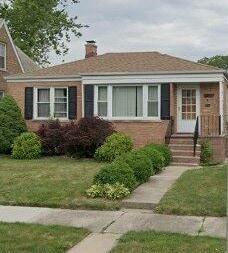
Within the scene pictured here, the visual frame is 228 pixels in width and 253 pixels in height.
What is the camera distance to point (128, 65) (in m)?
22.4

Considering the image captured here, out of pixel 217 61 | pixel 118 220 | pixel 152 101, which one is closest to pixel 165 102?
pixel 152 101

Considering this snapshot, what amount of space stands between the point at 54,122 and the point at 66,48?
30.1 m

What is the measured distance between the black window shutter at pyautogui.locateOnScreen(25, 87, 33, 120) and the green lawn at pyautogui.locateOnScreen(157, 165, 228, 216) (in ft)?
32.9

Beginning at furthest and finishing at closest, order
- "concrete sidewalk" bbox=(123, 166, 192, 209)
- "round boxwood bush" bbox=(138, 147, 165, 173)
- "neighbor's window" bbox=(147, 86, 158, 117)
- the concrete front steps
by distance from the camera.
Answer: "neighbor's window" bbox=(147, 86, 158, 117) < the concrete front steps < "round boxwood bush" bbox=(138, 147, 165, 173) < "concrete sidewalk" bbox=(123, 166, 192, 209)

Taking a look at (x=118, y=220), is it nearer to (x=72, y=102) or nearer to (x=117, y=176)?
(x=117, y=176)

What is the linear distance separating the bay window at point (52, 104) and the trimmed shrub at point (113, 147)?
13.7 ft

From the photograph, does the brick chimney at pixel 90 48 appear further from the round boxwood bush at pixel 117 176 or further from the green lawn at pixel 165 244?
the green lawn at pixel 165 244

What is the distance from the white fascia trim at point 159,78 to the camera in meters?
20.2

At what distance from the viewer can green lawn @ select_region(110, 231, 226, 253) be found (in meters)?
7.05

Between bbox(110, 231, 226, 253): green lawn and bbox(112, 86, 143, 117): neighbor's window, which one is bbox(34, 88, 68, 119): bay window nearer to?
bbox(112, 86, 143, 117): neighbor's window

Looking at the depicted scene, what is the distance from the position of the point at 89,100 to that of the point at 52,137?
8.59 ft

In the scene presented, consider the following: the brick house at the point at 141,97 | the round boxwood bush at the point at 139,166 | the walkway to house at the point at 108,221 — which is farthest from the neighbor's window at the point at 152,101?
the walkway to house at the point at 108,221

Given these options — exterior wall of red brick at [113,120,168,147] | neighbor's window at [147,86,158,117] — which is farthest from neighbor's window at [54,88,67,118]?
neighbor's window at [147,86,158,117]

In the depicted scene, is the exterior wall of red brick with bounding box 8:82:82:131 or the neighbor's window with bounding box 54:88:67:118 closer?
the exterior wall of red brick with bounding box 8:82:82:131
